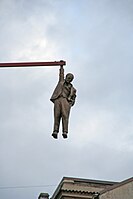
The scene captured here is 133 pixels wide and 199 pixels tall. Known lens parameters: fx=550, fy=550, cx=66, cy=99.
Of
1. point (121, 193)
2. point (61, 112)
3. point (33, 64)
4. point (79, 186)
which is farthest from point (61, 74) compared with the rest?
point (79, 186)

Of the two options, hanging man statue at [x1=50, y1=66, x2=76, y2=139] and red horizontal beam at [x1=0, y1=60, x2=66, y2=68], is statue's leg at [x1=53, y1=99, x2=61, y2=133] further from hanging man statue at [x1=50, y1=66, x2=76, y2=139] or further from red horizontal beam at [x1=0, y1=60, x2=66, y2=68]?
red horizontal beam at [x1=0, y1=60, x2=66, y2=68]

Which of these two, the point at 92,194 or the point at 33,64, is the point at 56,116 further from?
the point at 92,194

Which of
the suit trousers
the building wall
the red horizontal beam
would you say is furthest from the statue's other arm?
the building wall

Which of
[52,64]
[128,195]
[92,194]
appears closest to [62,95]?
[52,64]

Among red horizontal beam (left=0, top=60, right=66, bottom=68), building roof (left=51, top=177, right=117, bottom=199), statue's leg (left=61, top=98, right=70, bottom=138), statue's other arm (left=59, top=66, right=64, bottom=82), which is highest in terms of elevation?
building roof (left=51, top=177, right=117, bottom=199)

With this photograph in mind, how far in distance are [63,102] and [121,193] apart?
27821 millimetres

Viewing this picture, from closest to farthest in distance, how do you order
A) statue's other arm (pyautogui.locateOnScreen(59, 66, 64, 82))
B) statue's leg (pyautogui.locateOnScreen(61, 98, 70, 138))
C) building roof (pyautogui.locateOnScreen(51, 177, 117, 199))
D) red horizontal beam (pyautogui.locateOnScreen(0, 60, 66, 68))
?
statue's leg (pyautogui.locateOnScreen(61, 98, 70, 138))
statue's other arm (pyautogui.locateOnScreen(59, 66, 64, 82))
red horizontal beam (pyautogui.locateOnScreen(0, 60, 66, 68))
building roof (pyautogui.locateOnScreen(51, 177, 117, 199))

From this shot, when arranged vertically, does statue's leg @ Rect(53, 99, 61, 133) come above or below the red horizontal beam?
below

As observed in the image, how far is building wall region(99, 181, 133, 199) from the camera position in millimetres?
34625

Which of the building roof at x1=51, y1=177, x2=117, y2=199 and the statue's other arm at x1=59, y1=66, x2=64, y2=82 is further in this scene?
the building roof at x1=51, y1=177, x2=117, y2=199

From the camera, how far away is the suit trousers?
780cm

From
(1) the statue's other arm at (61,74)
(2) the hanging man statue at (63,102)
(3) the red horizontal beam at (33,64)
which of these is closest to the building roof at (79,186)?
(3) the red horizontal beam at (33,64)

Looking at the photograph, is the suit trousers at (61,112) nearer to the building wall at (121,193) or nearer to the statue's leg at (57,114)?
the statue's leg at (57,114)

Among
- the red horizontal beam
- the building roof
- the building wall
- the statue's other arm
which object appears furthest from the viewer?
the building roof
